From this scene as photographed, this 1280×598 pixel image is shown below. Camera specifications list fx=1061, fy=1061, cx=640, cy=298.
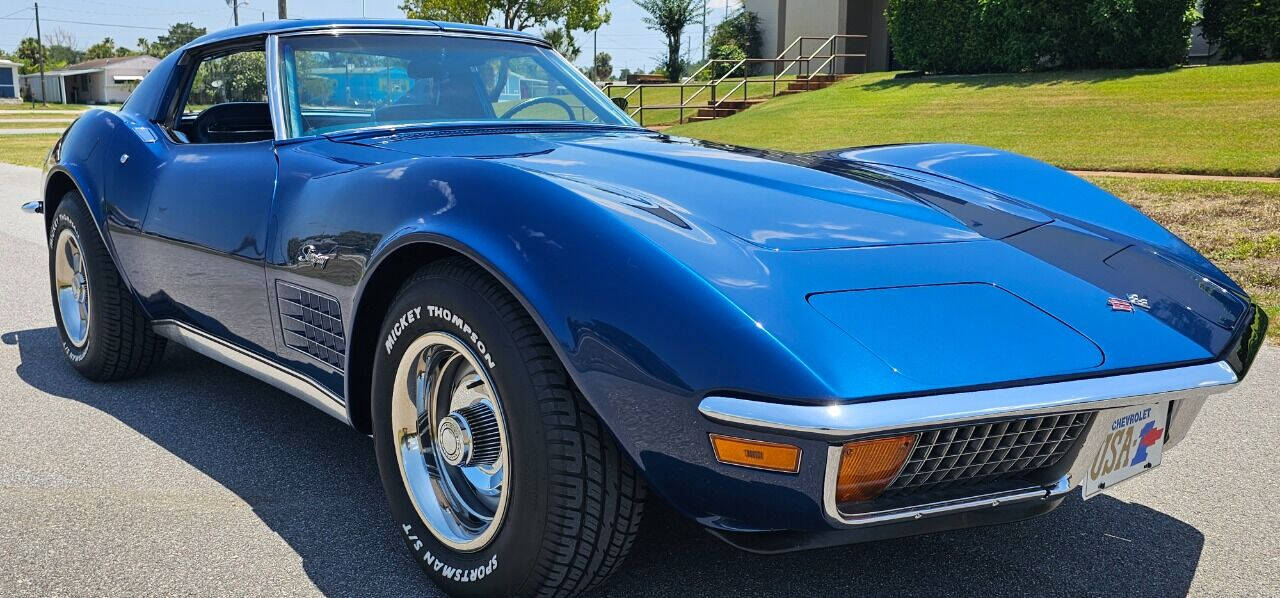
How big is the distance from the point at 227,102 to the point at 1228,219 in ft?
22.6

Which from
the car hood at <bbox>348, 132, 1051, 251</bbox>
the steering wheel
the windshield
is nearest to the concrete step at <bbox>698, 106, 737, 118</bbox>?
the windshield

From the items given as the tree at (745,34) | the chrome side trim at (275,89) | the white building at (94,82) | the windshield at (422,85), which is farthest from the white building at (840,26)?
the white building at (94,82)

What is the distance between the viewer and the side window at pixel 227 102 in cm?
343

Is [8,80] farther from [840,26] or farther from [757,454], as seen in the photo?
[757,454]

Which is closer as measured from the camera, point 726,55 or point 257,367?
point 257,367

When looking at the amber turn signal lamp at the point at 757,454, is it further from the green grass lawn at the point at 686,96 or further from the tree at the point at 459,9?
the tree at the point at 459,9

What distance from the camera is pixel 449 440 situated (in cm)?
234

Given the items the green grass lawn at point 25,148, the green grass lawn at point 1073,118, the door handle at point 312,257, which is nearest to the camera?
the door handle at point 312,257

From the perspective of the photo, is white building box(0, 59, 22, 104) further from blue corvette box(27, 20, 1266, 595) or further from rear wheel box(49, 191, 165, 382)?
blue corvette box(27, 20, 1266, 595)

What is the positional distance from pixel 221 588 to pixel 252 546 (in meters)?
0.23

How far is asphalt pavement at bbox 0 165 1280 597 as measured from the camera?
7.84 feet

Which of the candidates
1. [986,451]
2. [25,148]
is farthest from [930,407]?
[25,148]

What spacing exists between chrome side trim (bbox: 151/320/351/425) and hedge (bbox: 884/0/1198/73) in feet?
51.9

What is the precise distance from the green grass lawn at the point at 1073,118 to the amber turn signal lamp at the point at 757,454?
29.6 ft
